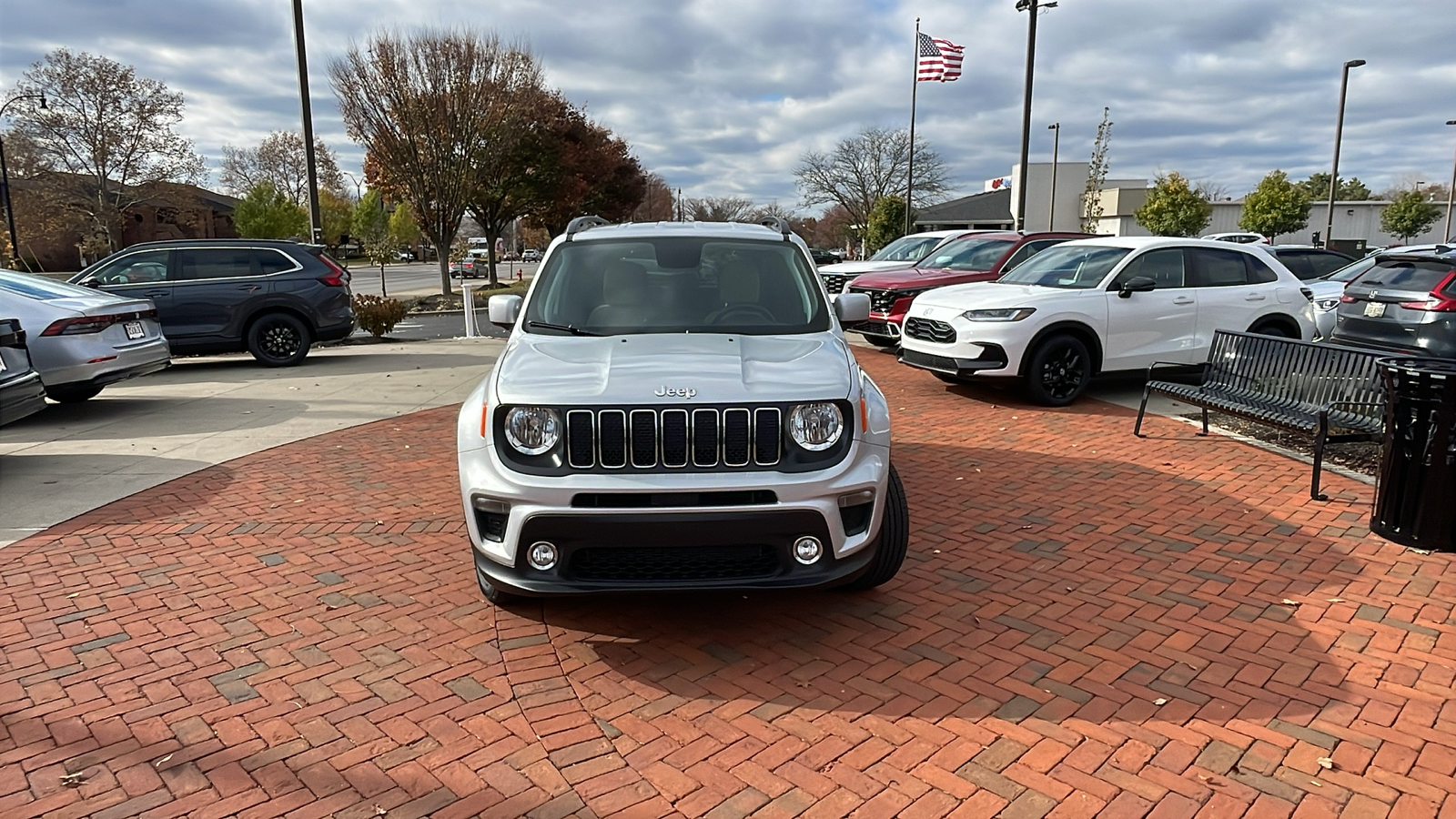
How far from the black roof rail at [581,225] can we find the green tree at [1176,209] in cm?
4464

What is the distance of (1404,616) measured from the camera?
3.99m

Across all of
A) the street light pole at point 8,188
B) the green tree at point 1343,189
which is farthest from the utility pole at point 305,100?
the green tree at point 1343,189

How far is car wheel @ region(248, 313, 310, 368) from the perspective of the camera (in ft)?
38.5

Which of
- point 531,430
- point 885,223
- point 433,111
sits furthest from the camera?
point 885,223

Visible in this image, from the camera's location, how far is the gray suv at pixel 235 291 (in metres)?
11.4

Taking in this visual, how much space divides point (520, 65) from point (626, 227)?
21959 mm

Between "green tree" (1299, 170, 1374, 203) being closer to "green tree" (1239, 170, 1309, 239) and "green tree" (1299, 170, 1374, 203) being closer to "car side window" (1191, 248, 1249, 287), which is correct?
"green tree" (1239, 170, 1309, 239)

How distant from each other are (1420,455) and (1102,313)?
448cm

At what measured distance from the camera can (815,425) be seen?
11.4 ft

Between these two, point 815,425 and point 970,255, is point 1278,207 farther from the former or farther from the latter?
point 815,425

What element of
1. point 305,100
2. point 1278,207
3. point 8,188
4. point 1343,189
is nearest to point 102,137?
point 8,188

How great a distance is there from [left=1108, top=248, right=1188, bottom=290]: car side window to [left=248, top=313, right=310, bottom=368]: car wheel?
10258mm

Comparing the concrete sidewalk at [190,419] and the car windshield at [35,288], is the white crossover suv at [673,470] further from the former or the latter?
the car windshield at [35,288]

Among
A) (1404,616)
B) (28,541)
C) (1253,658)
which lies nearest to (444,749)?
(1253,658)
